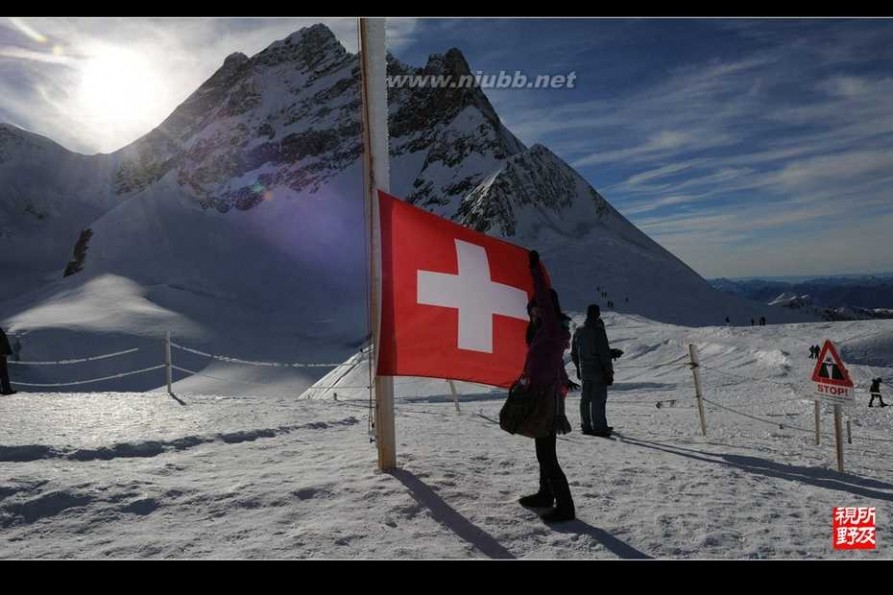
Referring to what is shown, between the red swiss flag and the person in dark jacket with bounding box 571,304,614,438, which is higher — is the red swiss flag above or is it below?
above

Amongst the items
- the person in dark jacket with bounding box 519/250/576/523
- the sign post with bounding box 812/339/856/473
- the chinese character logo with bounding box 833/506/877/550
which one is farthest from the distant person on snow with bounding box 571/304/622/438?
the person in dark jacket with bounding box 519/250/576/523

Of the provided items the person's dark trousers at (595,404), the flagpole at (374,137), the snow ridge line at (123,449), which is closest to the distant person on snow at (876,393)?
the person's dark trousers at (595,404)

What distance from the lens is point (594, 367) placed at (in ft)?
24.9

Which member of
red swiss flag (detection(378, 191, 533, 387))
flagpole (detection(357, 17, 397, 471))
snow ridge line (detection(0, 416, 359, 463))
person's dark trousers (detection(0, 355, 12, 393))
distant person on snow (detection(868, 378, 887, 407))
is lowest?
distant person on snow (detection(868, 378, 887, 407))

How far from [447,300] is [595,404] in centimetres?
392

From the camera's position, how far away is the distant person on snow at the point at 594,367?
7543mm

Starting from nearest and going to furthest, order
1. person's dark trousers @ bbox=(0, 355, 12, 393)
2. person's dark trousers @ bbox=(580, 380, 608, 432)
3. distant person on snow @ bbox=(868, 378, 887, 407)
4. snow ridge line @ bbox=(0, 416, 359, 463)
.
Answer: snow ridge line @ bbox=(0, 416, 359, 463)
person's dark trousers @ bbox=(580, 380, 608, 432)
person's dark trousers @ bbox=(0, 355, 12, 393)
distant person on snow @ bbox=(868, 378, 887, 407)

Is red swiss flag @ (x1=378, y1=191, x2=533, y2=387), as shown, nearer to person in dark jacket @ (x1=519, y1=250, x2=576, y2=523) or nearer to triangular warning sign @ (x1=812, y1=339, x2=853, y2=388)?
person in dark jacket @ (x1=519, y1=250, x2=576, y2=523)

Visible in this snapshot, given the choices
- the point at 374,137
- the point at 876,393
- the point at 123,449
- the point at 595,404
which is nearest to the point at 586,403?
the point at 595,404

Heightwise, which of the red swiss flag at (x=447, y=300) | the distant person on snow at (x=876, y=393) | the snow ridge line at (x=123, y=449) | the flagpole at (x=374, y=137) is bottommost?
the distant person on snow at (x=876, y=393)

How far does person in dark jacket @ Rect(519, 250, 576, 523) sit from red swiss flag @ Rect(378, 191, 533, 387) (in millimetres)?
936

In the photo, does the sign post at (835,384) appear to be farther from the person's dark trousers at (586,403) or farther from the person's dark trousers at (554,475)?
the person's dark trousers at (554,475)

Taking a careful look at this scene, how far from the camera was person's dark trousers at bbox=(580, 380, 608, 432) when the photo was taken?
7656 millimetres

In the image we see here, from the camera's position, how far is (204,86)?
13662cm
